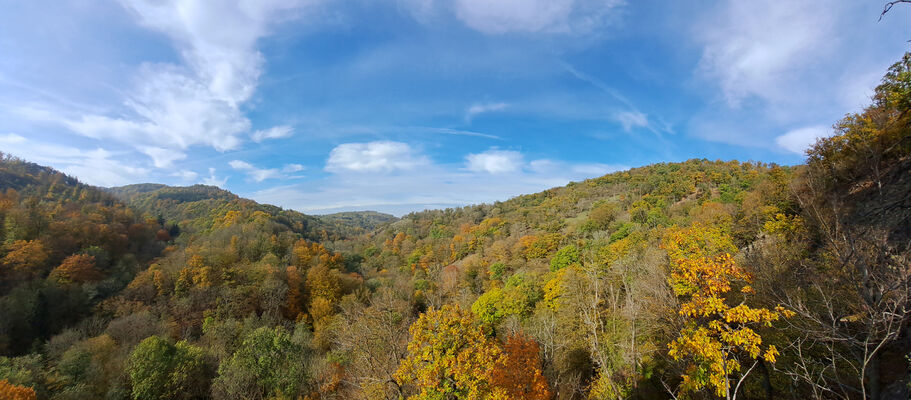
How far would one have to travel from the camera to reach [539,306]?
2594 cm

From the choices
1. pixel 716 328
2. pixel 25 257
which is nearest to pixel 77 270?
pixel 25 257

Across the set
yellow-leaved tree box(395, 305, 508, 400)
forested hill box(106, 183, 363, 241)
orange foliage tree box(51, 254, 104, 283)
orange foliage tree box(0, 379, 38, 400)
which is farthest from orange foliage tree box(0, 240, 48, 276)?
yellow-leaved tree box(395, 305, 508, 400)

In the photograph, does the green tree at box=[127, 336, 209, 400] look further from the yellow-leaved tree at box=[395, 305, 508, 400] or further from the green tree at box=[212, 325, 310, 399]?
the yellow-leaved tree at box=[395, 305, 508, 400]

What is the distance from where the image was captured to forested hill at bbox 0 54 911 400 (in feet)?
29.7

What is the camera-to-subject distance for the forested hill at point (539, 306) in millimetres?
9039

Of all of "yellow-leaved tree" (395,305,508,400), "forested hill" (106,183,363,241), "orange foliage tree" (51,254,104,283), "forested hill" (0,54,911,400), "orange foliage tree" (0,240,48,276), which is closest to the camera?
"forested hill" (0,54,911,400)

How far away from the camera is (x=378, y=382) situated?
36.7 feet

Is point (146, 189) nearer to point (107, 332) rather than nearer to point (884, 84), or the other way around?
point (107, 332)

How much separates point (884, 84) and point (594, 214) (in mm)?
37913

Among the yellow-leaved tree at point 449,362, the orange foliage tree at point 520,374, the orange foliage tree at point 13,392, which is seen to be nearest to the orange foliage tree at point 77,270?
the orange foliage tree at point 13,392

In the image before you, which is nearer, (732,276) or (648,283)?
(732,276)

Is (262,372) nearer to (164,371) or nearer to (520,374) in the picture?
(164,371)

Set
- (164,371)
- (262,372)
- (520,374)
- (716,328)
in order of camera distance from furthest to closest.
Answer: (164,371), (262,372), (520,374), (716,328)

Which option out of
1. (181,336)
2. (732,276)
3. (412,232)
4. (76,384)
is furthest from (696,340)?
(412,232)
